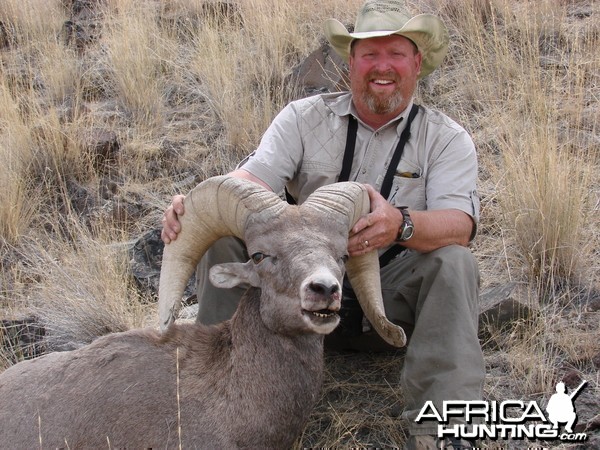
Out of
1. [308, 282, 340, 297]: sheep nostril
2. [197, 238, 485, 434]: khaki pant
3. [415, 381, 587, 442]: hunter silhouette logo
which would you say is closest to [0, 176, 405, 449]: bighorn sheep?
[308, 282, 340, 297]: sheep nostril

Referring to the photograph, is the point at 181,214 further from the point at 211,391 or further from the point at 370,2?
the point at 370,2

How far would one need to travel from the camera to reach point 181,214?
426 cm

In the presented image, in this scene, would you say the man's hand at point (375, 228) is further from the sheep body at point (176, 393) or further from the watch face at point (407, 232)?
the sheep body at point (176, 393)

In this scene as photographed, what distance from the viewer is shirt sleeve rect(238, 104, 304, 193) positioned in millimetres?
5066

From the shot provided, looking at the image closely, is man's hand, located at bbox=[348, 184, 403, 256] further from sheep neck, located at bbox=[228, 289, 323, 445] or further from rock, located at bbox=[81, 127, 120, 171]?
rock, located at bbox=[81, 127, 120, 171]

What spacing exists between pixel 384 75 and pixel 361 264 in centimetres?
142

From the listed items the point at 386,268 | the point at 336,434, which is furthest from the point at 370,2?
the point at 336,434

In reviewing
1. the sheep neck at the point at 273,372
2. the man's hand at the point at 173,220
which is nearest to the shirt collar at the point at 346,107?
the man's hand at the point at 173,220

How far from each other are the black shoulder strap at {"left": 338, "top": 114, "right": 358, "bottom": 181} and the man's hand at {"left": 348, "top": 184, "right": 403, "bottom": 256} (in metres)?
0.78

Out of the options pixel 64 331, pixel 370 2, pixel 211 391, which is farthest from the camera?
Answer: pixel 64 331

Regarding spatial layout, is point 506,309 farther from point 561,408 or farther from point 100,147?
point 100,147

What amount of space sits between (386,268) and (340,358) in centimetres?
87

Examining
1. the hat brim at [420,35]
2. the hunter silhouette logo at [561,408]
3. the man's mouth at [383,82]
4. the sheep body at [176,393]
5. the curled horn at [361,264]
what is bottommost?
the hunter silhouette logo at [561,408]

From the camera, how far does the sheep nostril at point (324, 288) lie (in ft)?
11.3
